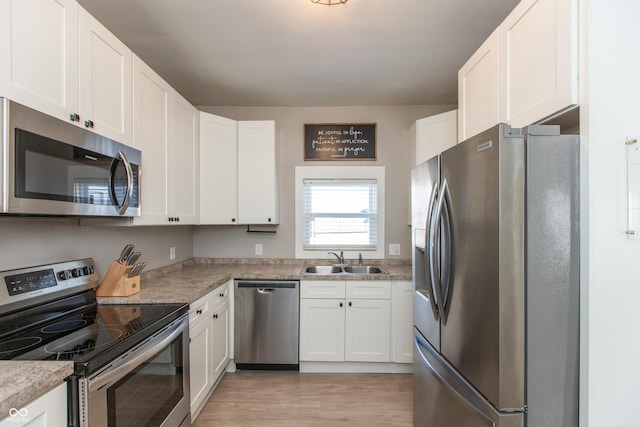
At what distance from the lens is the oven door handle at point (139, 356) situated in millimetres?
1076

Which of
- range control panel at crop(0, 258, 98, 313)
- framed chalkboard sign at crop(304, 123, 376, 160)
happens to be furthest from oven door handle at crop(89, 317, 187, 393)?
framed chalkboard sign at crop(304, 123, 376, 160)

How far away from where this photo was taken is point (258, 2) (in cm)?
171

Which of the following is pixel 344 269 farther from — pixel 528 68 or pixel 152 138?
pixel 528 68

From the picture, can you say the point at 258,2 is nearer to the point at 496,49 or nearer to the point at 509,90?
the point at 496,49

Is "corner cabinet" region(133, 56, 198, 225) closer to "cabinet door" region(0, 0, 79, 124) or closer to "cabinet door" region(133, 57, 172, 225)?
"cabinet door" region(133, 57, 172, 225)

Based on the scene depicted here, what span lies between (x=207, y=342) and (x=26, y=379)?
1.36 meters

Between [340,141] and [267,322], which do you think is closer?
[267,322]

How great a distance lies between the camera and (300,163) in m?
3.30

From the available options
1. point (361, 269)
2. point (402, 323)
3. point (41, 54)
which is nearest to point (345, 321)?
point (402, 323)

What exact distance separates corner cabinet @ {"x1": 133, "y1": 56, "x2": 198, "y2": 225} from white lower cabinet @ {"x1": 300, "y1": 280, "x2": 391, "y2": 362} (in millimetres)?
1268

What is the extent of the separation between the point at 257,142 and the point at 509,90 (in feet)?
7.14

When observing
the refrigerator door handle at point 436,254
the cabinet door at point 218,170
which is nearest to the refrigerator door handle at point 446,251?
the refrigerator door handle at point 436,254

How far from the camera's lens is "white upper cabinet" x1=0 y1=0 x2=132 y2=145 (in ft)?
3.56

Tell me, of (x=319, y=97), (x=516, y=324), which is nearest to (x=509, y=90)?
(x=516, y=324)
